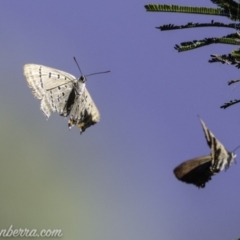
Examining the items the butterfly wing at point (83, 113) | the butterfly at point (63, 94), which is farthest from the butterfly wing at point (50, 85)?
the butterfly wing at point (83, 113)

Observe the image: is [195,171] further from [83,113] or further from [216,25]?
[83,113]

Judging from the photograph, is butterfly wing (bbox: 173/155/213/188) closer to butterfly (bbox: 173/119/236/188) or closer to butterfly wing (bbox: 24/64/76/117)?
butterfly (bbox: 173/119/236/188)

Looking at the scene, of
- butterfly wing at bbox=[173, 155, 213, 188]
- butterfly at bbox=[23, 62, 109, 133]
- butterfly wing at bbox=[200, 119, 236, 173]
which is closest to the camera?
butterfly wing at bbox=[200, 119, 236, 173]

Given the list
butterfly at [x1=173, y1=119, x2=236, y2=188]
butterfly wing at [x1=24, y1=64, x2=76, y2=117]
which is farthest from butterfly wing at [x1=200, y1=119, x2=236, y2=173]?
butterfly wing at [x1=24, y1=64, x2=76, y2=117]

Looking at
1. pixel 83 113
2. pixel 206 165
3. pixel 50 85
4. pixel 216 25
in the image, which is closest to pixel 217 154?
pixel 206 165

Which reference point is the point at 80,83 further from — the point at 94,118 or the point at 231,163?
the point at 231,163

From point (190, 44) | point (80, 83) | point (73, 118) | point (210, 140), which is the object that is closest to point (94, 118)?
point (73, 118)

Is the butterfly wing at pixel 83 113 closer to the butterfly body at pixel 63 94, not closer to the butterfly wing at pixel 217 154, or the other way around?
the butterfly body at pixel 63 94
